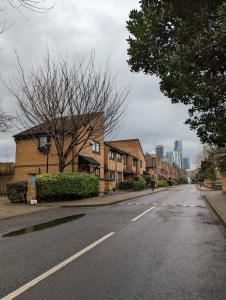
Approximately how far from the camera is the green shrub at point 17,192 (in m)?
24.4

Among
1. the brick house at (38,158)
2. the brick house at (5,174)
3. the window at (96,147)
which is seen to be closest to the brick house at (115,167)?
the window at (96,147)

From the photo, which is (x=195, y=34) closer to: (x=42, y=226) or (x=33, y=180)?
(x=42, y=226)

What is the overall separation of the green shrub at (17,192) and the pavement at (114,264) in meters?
12.9

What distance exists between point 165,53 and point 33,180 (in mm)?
Answer: 17522

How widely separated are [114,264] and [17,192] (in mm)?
Result: 18628

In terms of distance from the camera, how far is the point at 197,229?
39.1ft

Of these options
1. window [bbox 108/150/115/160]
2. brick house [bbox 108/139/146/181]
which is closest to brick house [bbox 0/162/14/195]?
window [bbox 108/150/115/160]

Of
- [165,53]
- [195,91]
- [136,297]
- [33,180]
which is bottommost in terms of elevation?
[136,297]

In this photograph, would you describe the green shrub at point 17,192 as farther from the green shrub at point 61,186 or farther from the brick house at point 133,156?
the brick house at point 133,156

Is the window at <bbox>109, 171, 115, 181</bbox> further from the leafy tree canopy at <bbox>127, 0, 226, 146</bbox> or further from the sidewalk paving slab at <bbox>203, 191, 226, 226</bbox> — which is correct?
the leafy tree canopy at <bbox>127, 0, 226, 146</bbox>

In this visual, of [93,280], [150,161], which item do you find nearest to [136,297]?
[93,280]

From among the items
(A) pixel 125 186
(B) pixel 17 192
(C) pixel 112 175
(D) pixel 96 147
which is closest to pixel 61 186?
(B) pixel 17 192

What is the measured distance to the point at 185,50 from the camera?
8000 mm

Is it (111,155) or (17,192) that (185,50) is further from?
(111,155)
